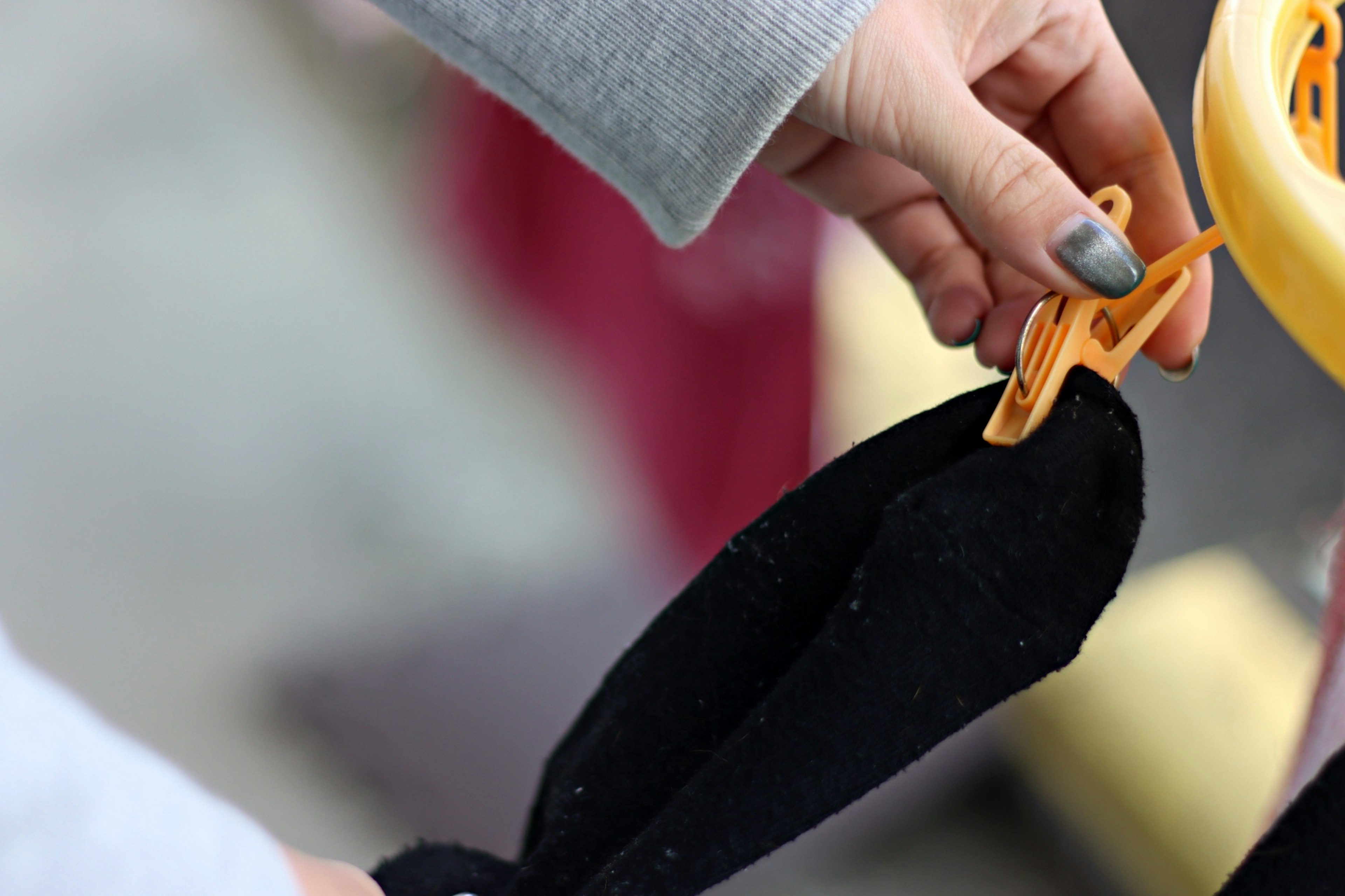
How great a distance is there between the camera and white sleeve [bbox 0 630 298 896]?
168mm

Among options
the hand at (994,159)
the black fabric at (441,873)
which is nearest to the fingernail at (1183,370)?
the hand at (994,159)

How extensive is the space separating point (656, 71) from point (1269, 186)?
0.70 feet

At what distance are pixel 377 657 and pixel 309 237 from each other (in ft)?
1.21

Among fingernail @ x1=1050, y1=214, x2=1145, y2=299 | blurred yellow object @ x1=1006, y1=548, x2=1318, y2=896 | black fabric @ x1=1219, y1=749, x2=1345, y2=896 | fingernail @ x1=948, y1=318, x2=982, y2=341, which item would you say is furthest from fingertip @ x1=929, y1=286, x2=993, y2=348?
blurred yellow object @ x1=1006, y1=548, x2=1318, y2=896

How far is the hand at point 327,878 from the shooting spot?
0.21 metres

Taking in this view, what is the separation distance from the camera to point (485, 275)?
2.56ft

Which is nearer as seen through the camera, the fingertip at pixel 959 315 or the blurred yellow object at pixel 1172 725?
the fingertip at pixel 959 315

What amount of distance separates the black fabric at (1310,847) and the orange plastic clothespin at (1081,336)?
0.34ft

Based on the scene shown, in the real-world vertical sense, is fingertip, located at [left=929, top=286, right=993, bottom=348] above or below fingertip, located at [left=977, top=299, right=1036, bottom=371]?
below

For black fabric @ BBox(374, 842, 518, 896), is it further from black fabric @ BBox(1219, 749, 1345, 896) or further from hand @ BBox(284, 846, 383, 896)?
black fabric @ BBox(1219, 749, 1345, 896)

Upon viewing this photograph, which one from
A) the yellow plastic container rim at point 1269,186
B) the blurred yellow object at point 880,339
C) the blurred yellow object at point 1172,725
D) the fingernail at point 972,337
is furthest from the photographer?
the blurred yellow object at point 880,339

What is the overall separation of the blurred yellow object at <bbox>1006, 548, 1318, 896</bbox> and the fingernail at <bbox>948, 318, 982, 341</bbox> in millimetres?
347

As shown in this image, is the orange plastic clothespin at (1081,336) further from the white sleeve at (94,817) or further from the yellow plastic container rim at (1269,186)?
the white sleeve at (94,817)

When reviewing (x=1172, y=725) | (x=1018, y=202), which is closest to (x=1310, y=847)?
(x=1018, y=202)
